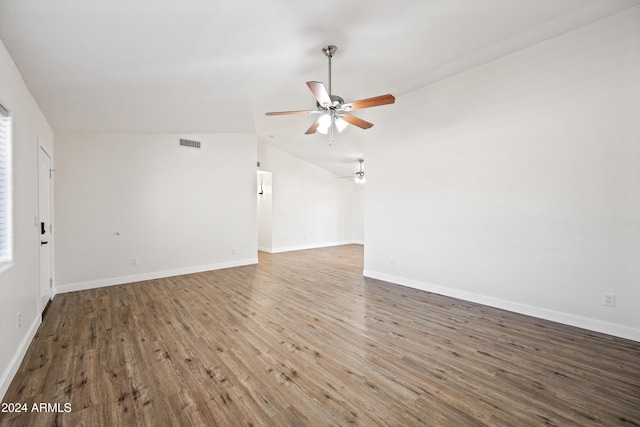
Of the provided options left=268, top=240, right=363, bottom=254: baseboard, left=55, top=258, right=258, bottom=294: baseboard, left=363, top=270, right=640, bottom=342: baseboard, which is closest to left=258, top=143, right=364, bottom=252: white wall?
left=268, top=240, right=363, bottom=254: baseboard

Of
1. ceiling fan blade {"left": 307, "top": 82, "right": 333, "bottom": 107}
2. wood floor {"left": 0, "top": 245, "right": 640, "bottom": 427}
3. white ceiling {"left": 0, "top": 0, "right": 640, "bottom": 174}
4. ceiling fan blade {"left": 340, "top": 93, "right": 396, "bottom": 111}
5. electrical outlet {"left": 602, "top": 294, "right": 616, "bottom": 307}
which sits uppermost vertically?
white ceiling {"left": 0, "top": 0, "right": 640, "bottom": 174}

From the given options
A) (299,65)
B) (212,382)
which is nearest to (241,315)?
(212,382)

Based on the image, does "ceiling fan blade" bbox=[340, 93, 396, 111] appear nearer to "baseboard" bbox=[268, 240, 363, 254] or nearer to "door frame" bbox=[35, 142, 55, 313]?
"door frame" bbox=[35, 142, 55, 313]

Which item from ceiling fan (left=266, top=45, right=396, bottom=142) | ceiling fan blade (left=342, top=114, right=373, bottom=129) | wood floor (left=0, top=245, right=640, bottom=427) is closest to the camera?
wood floor (left=0, top=245, right=640, bottom=427)

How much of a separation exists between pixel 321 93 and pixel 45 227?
3995 mm

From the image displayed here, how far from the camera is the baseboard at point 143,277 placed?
4.36 metres

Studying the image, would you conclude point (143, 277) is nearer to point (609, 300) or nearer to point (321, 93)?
point (321, 93)

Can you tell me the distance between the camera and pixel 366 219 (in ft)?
16.9

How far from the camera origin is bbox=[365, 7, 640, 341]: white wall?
2.78 meters

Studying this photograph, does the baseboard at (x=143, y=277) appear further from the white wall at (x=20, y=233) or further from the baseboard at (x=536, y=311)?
the baseboard at (x=536, y=311)

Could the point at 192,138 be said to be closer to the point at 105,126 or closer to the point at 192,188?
the point at 192,188

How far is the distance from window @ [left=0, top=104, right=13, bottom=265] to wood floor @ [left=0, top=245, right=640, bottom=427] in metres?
0.98

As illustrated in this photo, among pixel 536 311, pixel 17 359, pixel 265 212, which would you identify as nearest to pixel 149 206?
pixel 17 359

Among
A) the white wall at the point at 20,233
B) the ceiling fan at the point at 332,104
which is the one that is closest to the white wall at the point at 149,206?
the white wall at the point at 20,233
